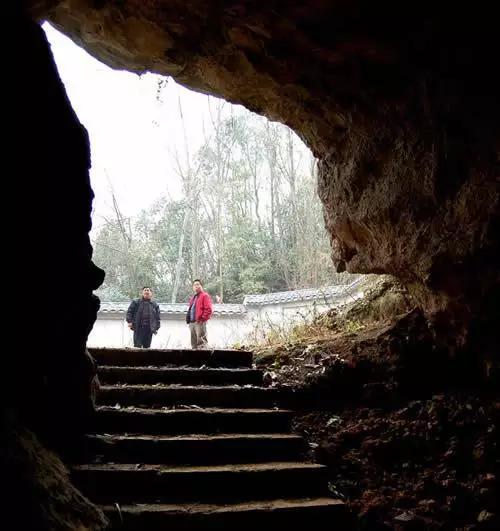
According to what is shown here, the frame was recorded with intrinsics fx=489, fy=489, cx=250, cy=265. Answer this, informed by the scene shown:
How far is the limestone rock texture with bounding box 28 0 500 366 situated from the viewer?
357 centimetres

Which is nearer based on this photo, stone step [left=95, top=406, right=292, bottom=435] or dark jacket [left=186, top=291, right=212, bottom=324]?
stone step [left=95, top=406, right=292, bottom=435]

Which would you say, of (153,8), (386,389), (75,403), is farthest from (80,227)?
(386,389)

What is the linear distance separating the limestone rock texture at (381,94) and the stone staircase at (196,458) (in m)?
1.86

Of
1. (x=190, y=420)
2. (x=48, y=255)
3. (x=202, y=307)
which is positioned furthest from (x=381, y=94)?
(x=202, y=307)

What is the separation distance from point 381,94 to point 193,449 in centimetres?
343

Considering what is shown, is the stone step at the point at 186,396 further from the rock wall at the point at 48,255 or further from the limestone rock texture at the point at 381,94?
the limestone rock texture at the point at 381,94

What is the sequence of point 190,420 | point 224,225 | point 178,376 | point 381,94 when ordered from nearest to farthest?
point 381,94 < point 190,420 < point 178,376 < point 224,225

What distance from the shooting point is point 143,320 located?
9828mm

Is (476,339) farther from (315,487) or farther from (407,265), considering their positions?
→ (315,487)

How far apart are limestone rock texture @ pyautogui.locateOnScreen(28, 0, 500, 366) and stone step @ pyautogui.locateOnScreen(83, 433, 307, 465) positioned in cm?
184

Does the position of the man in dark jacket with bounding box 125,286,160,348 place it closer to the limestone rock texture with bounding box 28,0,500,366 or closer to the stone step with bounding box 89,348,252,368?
the stone step with bounding box 89,348,252,368

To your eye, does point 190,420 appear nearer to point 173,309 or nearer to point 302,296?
point 302,296

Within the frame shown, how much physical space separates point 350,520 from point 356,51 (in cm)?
362

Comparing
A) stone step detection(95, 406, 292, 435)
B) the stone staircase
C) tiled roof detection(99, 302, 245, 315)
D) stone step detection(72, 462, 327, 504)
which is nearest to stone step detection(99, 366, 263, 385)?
the stone staircase
